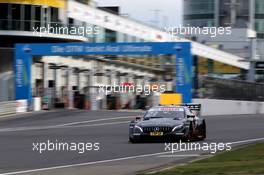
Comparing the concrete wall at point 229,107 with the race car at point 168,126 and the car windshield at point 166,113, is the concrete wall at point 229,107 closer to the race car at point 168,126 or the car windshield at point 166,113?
the car windshield at point 166,113

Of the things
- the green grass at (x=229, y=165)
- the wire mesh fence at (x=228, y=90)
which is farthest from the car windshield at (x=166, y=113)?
the wire mesh fence at (x=228, y=90)

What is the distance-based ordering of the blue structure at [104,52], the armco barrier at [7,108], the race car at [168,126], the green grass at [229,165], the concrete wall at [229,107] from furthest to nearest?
the concrete wall at [229,107] → the blue structure at [104,52] → the armco barrier at [7,108] → the race car at [168,126] → the green grass at [229,165]

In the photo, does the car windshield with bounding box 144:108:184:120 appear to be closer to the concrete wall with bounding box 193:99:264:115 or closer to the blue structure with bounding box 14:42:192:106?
the blue structure with bounding box 14:42:192:106

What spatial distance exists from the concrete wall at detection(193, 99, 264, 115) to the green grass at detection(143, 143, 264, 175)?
31.0m

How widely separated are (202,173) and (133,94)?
43.5 metres

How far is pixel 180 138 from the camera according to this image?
79.0 ft

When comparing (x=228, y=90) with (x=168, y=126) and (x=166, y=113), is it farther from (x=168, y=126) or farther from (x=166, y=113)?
(x=168, y=126)

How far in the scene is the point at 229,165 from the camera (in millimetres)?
15539

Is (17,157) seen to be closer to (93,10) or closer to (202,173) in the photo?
(202,173)

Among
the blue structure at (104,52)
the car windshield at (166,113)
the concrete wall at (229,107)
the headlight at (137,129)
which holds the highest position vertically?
the blue structure at (104,52)

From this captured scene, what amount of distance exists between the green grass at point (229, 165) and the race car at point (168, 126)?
445cm

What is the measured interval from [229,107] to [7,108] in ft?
55.1

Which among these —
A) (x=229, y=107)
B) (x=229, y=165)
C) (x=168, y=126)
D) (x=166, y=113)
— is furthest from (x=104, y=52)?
(x=229, y=165)

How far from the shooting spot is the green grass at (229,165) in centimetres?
1411
